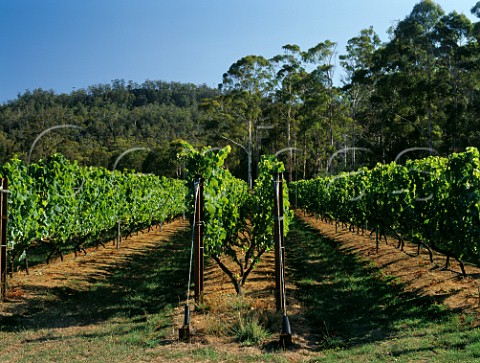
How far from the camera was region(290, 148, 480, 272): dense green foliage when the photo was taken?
7422 mm

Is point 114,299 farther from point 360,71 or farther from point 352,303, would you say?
point 360,71

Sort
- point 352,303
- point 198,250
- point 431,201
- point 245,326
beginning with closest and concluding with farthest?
point 245,326 < point 198,250 < point 352,303 < point 431,201

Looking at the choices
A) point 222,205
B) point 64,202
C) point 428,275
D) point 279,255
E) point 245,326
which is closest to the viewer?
point 245,326

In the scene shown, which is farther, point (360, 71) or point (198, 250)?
point (360, 71)

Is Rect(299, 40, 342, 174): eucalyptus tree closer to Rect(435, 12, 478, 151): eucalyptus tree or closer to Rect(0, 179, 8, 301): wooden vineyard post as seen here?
Rect(435, 12, 478, 151): eucalyptus tree

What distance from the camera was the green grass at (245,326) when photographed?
5.48 m

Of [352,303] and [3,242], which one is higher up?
[3,242]

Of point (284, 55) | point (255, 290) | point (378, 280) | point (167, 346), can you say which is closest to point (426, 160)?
point (378, 280)


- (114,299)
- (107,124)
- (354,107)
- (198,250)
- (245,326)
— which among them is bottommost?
(114,299)

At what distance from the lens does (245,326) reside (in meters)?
6.18

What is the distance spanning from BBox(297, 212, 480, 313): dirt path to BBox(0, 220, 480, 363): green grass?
0.35 m

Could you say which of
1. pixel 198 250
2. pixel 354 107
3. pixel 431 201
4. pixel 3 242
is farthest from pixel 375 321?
pixel 354 107

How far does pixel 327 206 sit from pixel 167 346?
1617 centimetres

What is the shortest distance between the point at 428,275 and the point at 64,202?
8.83 meters
